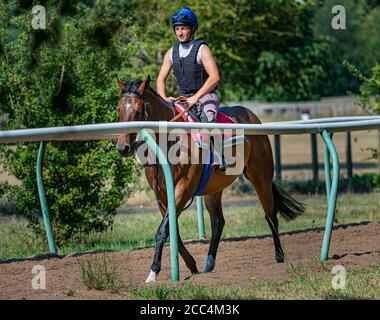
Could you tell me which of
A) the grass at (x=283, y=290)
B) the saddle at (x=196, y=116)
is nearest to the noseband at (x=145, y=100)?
the saddle at (x=196, y=116)

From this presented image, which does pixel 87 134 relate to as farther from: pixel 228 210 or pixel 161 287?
pixel 228 210

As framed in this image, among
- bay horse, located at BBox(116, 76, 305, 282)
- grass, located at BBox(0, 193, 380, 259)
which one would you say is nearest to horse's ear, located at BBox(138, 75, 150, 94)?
bay horse, located at BBox(116, 76, 305, 282)

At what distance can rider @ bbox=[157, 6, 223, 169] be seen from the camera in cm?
926

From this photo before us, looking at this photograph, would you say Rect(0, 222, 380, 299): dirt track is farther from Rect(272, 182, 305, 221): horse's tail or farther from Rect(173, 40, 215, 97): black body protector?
Rect(173, 40, 215, 97): black body protector

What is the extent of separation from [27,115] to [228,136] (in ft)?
11.1

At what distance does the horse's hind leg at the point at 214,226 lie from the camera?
959 cm

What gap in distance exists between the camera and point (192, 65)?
30.6 feet

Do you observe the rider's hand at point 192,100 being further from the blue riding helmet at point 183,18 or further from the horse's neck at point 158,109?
the blue riding helmet at point 183,18

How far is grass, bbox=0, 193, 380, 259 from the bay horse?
130 centimetres

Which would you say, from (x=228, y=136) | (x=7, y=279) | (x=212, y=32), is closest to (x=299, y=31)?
(x=212, y=32)

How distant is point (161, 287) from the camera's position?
7.26m

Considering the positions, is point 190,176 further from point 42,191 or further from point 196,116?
point 42,191

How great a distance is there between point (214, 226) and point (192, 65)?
1.87 meters

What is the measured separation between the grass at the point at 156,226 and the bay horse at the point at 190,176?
4.25 ft
